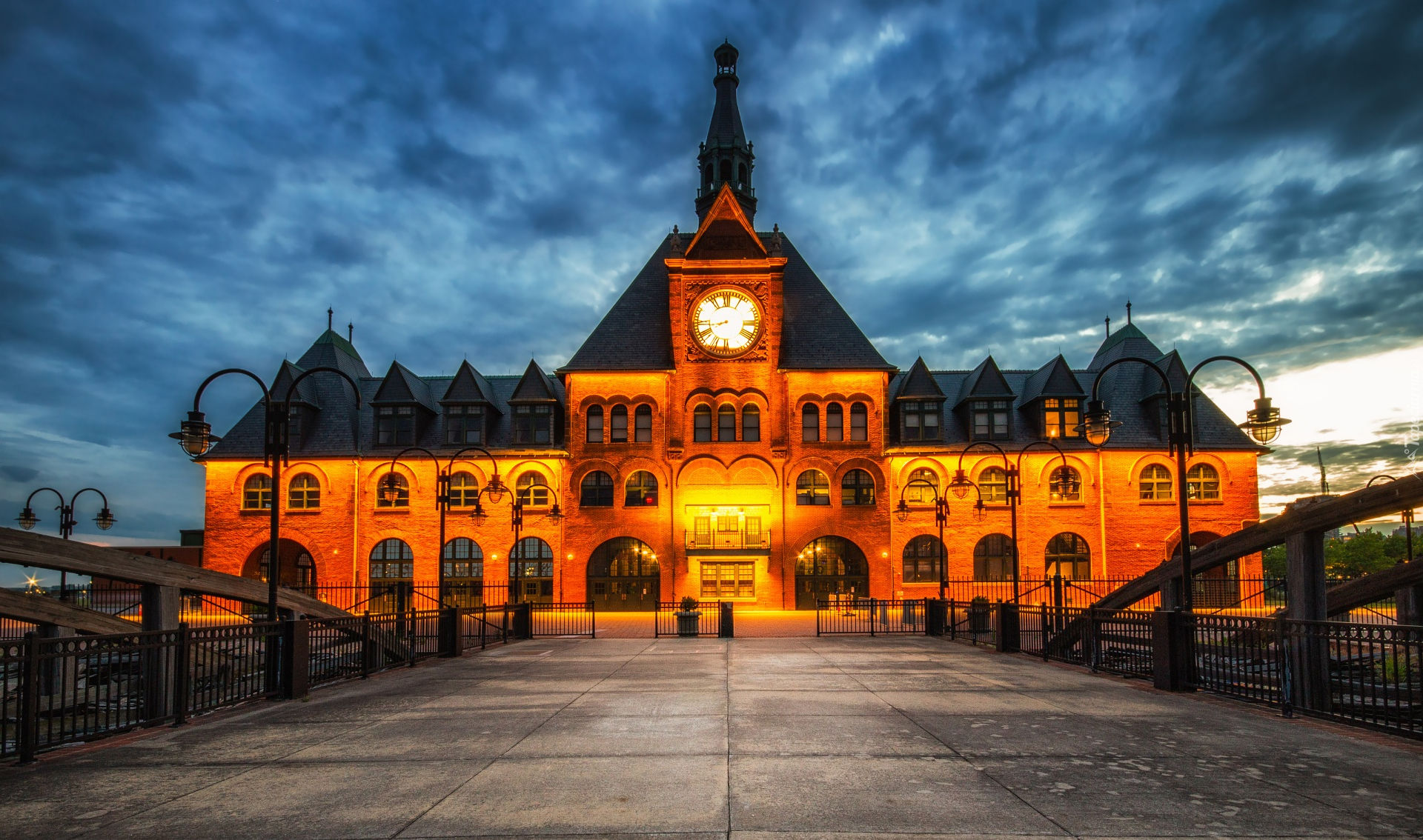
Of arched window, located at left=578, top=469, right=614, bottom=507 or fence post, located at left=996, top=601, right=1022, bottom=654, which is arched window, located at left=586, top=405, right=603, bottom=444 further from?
fence post, located at left=996, top=601, right=1022, bottom=654

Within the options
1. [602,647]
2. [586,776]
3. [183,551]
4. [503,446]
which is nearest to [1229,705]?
[586,776]

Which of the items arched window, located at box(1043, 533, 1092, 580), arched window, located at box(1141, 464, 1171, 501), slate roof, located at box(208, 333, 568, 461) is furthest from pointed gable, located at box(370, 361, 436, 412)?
arched window, located at box(1141, 464, 1171, 501)

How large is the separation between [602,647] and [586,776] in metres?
16.2

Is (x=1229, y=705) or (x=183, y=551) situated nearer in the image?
(x=1229, y=705)

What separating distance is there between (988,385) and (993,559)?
353 inches

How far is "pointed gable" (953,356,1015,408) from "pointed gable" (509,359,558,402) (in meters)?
21.7

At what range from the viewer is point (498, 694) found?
14148 mm

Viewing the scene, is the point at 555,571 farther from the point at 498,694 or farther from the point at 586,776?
the point at 586,776

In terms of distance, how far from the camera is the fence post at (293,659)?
44.9 ft

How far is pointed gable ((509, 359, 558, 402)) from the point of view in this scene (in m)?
42.8

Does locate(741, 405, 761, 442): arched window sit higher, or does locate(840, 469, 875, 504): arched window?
locate(741, 405, 761, 442): arched window

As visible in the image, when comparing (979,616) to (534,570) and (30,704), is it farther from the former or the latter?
(30,704)

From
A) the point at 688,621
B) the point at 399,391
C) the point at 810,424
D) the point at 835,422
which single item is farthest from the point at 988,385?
the point at 399,391

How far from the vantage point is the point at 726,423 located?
41.7 meters
